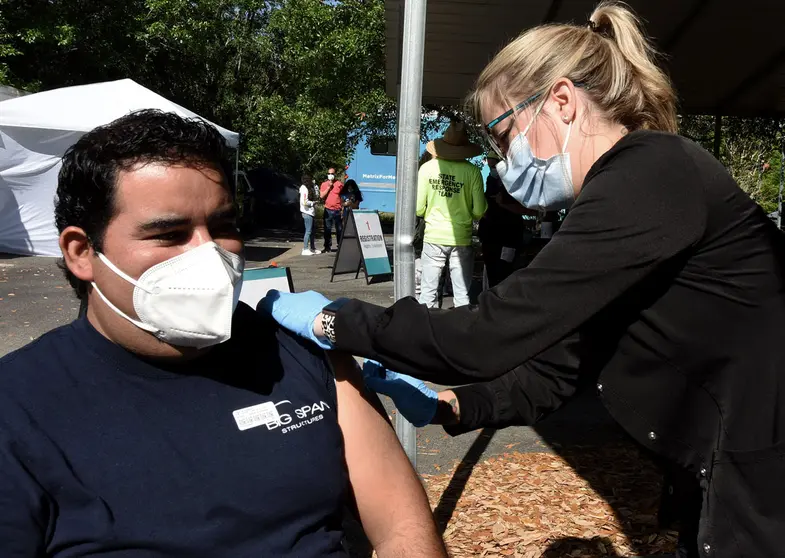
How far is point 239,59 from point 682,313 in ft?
73.1

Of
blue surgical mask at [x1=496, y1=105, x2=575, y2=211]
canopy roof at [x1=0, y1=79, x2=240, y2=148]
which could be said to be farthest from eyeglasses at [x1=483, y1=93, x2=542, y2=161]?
canopy roof at [x1=0, y1=79, x2=240, y2=148]

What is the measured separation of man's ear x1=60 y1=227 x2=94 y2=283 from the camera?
1.77 meters

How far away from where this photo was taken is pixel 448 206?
24.8ft

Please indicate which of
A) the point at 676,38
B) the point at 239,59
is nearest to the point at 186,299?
the point at 676,38

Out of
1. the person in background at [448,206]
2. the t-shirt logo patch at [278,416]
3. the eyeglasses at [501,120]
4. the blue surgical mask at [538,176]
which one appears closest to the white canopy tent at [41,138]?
the person in background at [448,206]

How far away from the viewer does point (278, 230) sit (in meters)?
23.3

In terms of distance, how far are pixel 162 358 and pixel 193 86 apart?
71.5ft

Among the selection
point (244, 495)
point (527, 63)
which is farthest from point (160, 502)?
point (527, 63)

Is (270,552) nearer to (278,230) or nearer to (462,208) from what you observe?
(462,208)

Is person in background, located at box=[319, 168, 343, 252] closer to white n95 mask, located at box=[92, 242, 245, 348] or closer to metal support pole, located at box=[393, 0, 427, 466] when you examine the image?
metal support pole, located at box=[393, 0, 427, 466]

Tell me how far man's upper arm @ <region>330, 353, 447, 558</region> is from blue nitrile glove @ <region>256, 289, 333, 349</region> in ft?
0.41

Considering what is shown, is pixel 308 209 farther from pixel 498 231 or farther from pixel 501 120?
pixel 501 120

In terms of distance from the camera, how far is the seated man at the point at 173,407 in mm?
1466

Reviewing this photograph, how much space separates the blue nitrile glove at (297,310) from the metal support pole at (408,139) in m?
Result: 1.03
